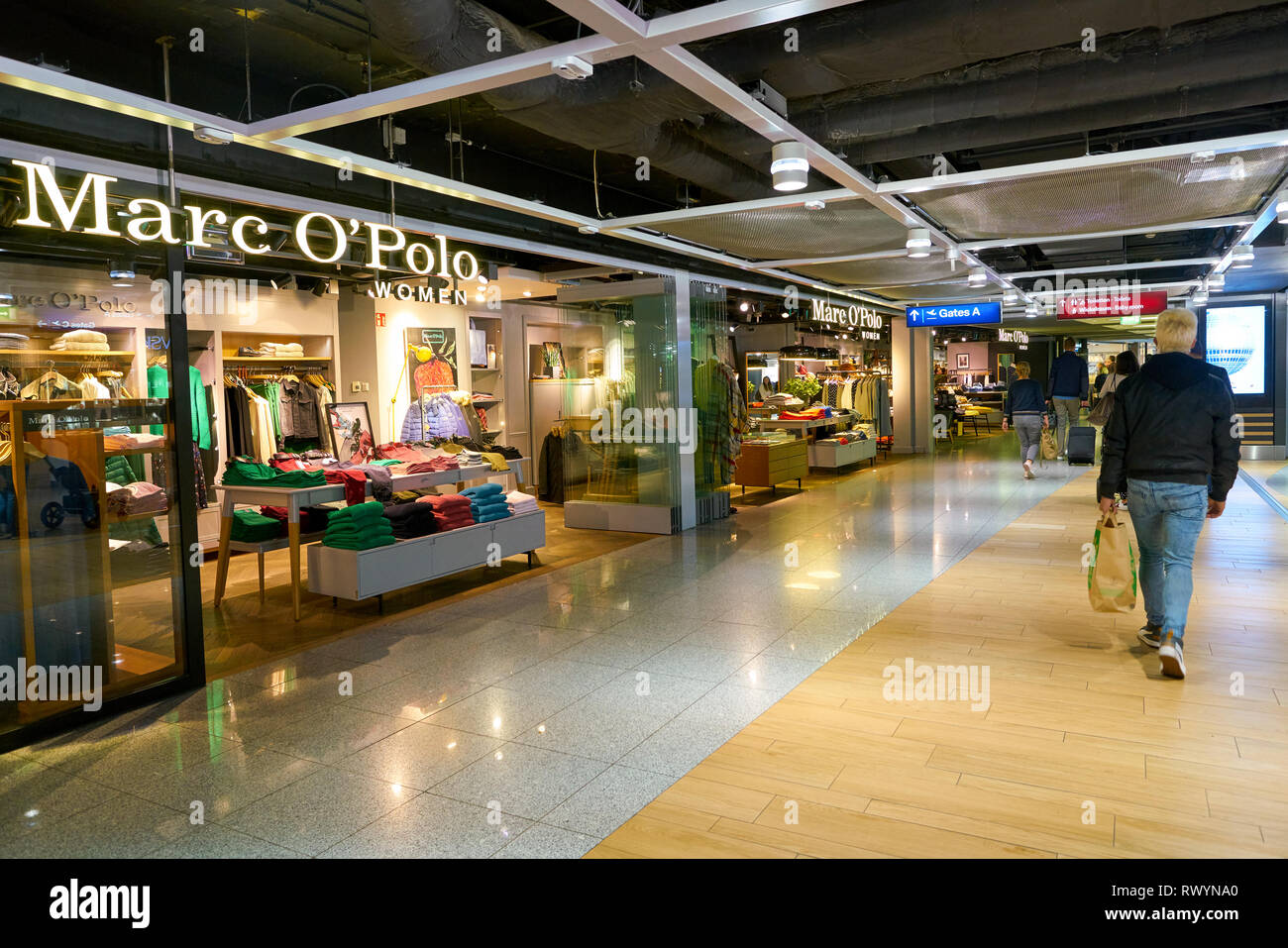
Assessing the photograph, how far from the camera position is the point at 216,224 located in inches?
194

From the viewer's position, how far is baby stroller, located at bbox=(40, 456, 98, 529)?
4.21 meters

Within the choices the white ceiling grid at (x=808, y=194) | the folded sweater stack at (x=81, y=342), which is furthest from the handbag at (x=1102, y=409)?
the folded sweater stack at (x=81, y=342)

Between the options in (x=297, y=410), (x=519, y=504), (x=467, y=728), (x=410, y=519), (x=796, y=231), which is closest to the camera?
(x=467, y=728)

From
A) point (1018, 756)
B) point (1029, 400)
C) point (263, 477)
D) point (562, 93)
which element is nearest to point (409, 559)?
point (263, 477)

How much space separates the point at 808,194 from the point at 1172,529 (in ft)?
10.0

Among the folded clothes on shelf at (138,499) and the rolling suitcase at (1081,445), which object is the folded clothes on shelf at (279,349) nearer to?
the folded clothes on shelf at (138,499)

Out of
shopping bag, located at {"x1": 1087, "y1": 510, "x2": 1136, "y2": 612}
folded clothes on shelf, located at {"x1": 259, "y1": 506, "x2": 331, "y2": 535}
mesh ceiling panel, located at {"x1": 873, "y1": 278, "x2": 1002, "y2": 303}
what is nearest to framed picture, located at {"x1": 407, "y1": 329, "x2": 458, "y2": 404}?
folded clothes on shelf, located at {"x1": 259, "y1": 506, "x2": 331, "y2": 535}

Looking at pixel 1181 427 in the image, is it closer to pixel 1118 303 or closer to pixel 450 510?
pixel 450 510

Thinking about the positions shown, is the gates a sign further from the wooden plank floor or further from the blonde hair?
the blonde hair

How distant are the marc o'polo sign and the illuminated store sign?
7.93m

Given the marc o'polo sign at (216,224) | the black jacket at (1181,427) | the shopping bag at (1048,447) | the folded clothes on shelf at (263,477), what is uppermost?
the marc o'polo sign at (216,224)

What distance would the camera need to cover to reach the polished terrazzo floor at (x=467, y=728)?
3049mm

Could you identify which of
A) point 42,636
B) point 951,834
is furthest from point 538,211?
point 951,834

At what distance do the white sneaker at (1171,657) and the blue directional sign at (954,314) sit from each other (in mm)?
10923
